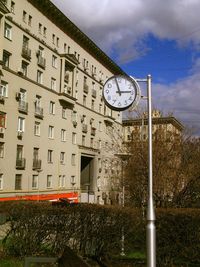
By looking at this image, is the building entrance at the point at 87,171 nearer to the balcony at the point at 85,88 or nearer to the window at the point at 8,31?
the balcony at the point at 85,88

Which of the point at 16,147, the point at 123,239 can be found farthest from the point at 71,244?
the point at 16,147

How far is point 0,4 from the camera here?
126 ft

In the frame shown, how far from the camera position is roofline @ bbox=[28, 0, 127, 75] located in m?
47.3

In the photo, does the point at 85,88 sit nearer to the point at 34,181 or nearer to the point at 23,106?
the point at 23,106

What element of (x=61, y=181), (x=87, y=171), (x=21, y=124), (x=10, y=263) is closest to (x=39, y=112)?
(x=21, y=124)

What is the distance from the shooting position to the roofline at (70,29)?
47344mm

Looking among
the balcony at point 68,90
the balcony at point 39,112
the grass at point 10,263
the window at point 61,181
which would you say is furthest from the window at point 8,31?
the grass at point 10,263

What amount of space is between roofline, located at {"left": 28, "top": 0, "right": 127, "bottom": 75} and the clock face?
35.1m

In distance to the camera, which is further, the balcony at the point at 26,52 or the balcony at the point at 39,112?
the balcony at the point at 39,112

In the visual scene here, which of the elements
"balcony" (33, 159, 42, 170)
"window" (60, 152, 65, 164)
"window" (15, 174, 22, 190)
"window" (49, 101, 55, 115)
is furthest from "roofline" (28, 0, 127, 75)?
"window" (15, 174, 22, 190)

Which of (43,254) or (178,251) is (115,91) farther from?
(43,254)

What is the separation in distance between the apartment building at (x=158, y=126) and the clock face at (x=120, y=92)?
12260 mm

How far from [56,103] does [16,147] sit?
36.0 feet

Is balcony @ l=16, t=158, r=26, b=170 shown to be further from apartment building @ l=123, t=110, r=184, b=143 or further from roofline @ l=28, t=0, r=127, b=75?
apartment building @ l=123, t=110, r=184, b=143
